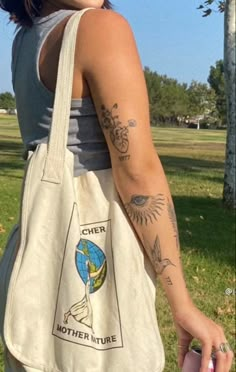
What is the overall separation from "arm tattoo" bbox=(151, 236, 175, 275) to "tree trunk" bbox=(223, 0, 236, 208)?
351 inches

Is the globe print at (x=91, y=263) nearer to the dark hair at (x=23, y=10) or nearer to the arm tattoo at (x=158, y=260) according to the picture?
the arm tattoo at (x=158, y=260)

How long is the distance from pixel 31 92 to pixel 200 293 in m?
4.34

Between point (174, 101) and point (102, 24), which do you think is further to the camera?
point (174, 101)

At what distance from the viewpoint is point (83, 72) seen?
1479 mm

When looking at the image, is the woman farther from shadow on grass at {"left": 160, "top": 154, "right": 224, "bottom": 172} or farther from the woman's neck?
shadow on grass at {"left": 160, "top": 154, "right": 224, "bottom": 172}

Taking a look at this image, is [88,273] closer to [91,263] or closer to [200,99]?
[91,263]

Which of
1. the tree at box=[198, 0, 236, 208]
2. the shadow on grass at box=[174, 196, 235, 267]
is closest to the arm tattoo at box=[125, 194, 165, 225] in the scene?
the shadow on grass at box=[174, 196, 235, 267]

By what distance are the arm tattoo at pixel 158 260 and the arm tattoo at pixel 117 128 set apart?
217 millimetres

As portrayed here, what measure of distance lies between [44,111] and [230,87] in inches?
358

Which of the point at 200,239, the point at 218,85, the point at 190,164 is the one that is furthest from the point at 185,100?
the point at 200,239

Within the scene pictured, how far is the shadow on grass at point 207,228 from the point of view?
23.6 ft

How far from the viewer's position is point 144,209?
1485 mm

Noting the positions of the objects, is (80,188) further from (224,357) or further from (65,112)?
(224,357)

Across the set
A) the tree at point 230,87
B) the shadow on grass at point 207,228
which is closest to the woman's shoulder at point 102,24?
the shadow on grass at point 207,228
